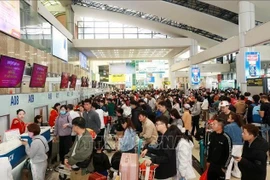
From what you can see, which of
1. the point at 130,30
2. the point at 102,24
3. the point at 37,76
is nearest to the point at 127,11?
the point at 130,30

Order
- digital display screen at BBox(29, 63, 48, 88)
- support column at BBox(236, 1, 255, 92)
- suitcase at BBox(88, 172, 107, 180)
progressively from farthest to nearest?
1. support column at BBox(236, 1, 255, 92)
2. digital display screen at BBox(29, 63, 48, 88)
3. suitcase at BBox(88, 172, 107, 180)

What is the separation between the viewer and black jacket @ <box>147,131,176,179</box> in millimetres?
3719

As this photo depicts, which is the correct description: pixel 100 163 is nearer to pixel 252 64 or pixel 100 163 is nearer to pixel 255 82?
pixel 255 82

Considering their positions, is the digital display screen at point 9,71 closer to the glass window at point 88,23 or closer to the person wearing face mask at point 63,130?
the person wearing face mask at point 63,130

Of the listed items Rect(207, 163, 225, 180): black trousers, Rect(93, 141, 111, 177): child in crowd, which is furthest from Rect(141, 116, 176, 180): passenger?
Rect(93, 141, 111, 177): child in crowd

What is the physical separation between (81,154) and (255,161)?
8.16 ft

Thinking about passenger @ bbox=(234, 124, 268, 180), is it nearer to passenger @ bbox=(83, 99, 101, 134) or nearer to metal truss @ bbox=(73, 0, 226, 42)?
passenger @ bbox=(83, 99, 101, 134)

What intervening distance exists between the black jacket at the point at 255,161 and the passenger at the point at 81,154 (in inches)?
89.0

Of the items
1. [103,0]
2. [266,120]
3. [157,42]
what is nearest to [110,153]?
[266,120]

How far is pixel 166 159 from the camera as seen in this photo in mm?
3719

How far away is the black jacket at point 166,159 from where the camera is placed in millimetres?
3719

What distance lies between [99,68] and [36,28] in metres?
31.1

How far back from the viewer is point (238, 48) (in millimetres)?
15461

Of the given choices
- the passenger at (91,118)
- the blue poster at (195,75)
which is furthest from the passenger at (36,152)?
the blue poster at (195,75)
